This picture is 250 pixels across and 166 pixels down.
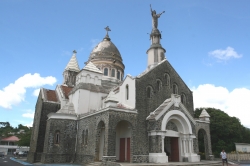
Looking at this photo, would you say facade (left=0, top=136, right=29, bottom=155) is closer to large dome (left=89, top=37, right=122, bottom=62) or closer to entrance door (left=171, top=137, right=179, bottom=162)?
large dome (left=89, top=37, right=122, bottom=62)

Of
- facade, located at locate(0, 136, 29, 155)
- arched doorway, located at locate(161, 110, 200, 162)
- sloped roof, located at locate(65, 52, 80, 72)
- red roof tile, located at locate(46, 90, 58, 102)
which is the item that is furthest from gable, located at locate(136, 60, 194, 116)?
facade, located at locate(0, 136, 29, 155)

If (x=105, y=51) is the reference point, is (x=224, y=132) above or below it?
below

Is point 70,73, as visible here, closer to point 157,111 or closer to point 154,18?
point 154,18

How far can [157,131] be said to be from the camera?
20.2m

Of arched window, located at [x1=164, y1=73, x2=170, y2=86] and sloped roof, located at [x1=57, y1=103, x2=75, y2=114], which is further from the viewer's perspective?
sloped roof, located at [x1=57, y1=103, x2=75, y2=114]

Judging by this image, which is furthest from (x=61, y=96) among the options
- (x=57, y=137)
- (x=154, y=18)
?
(x=154, y=18)

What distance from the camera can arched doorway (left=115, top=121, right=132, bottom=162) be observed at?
69.5 feet

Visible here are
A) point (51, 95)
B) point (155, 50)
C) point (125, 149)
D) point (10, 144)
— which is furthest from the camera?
point (10, 144)

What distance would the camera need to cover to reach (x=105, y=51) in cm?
3584

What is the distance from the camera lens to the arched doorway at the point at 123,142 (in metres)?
21.2

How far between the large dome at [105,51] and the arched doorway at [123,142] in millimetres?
15506

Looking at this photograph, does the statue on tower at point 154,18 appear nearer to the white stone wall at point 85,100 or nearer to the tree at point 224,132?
the white stone wall at point 85,100

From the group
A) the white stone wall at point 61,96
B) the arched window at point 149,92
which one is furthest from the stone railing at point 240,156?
the white stone wall at point 61,96

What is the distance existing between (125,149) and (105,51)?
1877 cm
